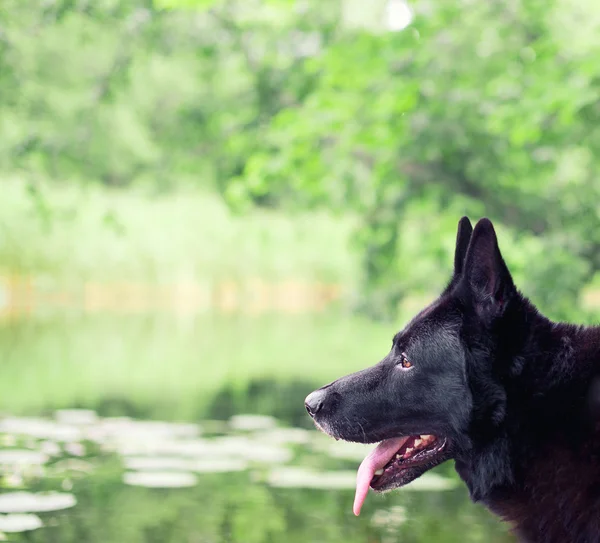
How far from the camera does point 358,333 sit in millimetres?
19688

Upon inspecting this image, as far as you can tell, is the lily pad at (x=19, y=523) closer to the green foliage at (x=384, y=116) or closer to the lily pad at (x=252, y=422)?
the lily pad at (x=252, y=422)

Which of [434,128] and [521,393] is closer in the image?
[521,393]

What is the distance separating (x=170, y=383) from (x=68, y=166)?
3.57 meters

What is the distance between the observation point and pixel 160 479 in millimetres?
5684

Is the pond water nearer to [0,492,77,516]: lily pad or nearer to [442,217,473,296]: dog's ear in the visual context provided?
[0,492,77,516]: lily pad

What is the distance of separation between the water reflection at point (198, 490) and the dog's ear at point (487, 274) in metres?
2.17

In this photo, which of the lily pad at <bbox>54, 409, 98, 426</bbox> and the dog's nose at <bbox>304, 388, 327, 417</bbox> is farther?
the lily pad at <bbox>54, 409, 98, 426</bbox>

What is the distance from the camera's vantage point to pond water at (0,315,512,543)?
468 cm

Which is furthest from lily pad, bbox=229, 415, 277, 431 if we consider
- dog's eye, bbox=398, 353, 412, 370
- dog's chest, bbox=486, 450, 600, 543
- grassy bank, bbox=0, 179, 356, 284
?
grassy bank, bbox=0, 179, 356, 284

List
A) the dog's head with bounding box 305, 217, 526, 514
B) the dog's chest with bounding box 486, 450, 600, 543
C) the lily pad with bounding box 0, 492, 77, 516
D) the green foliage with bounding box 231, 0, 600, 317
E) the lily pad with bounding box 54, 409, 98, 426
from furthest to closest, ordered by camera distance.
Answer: the green foliage with bounding box 231, 0, 600, 317, the lily pad with bounding box 54, 409, 98, 426, the lily pad with bounding box 0, 492, 77, 516, the dog's head with bounding box 305, 217, 526, 514, the dog's chest with bounding box 486, 450, 600, 543

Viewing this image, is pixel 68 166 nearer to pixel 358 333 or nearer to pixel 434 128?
pixel 434 128

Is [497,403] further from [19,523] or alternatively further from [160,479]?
[160,479]

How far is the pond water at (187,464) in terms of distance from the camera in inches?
184

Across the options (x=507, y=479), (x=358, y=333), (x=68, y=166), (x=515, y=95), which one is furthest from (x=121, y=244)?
(x=507, y=479)
